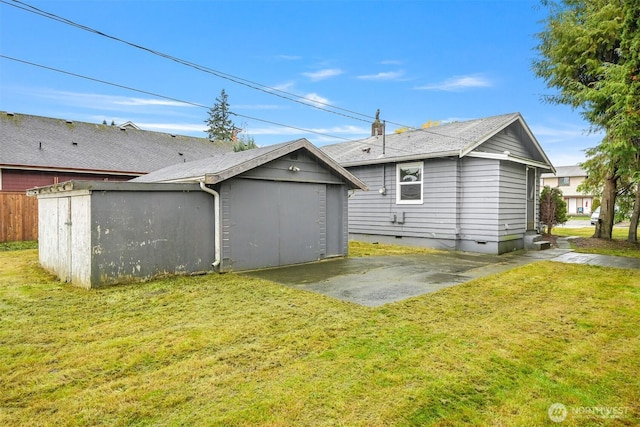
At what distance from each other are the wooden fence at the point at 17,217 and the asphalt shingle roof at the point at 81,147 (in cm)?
219

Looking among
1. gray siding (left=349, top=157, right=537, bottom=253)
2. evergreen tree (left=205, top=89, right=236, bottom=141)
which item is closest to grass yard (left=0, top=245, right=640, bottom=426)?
gray siding (left=349, top=157, right=537, bottom=253)

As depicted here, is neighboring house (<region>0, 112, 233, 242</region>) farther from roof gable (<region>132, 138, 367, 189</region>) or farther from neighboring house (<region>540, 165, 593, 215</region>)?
neighboring house (<region>540, 165, 593, 215</region>)

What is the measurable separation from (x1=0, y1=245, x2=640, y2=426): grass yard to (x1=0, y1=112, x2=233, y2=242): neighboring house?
966 centimetres

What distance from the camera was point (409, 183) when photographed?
12.1 m

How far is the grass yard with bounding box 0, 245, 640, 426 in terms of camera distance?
2.37 meters

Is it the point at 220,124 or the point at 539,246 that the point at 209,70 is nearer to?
the point at 539,246

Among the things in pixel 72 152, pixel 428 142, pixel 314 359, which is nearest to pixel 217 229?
pixel 314 359

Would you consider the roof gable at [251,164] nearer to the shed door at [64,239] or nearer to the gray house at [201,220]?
the gray house at [201,220]

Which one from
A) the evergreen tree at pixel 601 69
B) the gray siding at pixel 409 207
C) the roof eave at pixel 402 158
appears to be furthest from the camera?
the gray siding at pixel 409 207

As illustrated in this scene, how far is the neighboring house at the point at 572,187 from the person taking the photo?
4344 cm

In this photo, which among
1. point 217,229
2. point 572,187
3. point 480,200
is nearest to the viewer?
point 217,229

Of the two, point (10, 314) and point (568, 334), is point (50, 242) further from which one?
point (568, 334)

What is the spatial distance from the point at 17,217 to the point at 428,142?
48.6ft

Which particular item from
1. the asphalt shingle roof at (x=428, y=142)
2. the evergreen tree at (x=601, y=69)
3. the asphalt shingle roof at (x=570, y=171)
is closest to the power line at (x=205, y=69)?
the asphalt shingle roof at (x=428, y=142)
